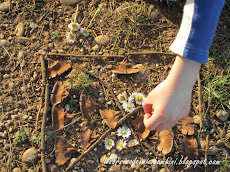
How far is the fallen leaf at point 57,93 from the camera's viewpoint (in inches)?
67.3

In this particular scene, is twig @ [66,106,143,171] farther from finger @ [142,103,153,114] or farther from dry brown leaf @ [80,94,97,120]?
finger @ [142,103,153,114]

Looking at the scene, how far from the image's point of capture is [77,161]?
62.9 inches

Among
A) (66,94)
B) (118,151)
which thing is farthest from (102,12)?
(118,151)

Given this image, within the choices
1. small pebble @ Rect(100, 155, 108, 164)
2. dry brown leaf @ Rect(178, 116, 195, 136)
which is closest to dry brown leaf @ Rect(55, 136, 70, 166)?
small pebble @ Rect(100, 155, 108, 164)

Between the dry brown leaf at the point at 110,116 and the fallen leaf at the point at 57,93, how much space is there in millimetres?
303

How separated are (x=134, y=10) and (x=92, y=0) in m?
0.38

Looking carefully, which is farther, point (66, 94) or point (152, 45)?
point (152, 45)

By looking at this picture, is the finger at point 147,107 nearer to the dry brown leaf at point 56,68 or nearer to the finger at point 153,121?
the finger at point 153,121

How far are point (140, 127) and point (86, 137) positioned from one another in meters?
0.38

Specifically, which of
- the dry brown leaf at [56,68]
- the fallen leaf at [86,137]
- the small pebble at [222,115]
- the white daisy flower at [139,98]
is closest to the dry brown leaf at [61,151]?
the fallen leaf at [86,137]

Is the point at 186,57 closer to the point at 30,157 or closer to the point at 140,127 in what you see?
the point at 140,127

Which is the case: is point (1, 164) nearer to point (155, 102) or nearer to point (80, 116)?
point (80, 116)

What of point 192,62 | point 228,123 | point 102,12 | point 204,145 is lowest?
point 204,145

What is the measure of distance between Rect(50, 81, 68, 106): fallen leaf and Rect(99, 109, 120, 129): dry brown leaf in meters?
0.30
